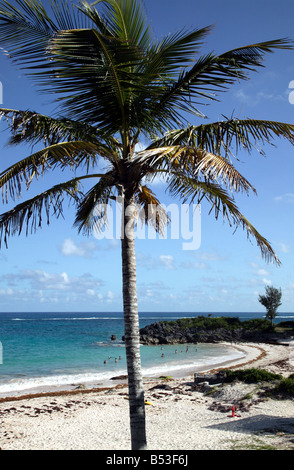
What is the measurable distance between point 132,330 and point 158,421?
324 inches

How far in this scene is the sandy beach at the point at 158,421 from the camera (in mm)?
10156

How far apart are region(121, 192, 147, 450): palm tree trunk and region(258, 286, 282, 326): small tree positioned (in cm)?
5634

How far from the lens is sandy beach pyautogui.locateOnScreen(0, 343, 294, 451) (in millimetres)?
10156

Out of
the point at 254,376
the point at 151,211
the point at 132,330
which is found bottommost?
the point at 254,376

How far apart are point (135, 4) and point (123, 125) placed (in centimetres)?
189

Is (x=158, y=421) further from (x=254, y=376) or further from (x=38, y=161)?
(x=38, y=161)

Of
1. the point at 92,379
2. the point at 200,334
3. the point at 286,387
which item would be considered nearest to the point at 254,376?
the point at 286,387

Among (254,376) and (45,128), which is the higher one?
(45,128)

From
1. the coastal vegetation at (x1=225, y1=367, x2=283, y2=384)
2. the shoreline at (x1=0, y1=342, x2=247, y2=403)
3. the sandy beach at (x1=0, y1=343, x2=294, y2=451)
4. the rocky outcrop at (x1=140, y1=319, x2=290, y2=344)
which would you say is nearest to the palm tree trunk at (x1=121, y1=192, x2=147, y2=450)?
the sandy beach at (x1=0, y1=343, x2=294, y2=451)

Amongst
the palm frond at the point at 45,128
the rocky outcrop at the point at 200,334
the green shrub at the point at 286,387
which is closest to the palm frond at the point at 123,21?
the palm frond at the point at 45,128

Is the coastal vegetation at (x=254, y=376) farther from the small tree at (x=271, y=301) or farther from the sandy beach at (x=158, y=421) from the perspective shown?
the small tree at (x=271, y=301)

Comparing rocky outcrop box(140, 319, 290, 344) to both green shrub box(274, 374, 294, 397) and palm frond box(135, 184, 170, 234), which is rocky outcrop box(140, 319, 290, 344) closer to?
green shrub box(274, 374, 294, 397)

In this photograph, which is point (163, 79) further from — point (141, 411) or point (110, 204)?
point (141, 411)

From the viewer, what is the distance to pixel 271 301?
193 ft
